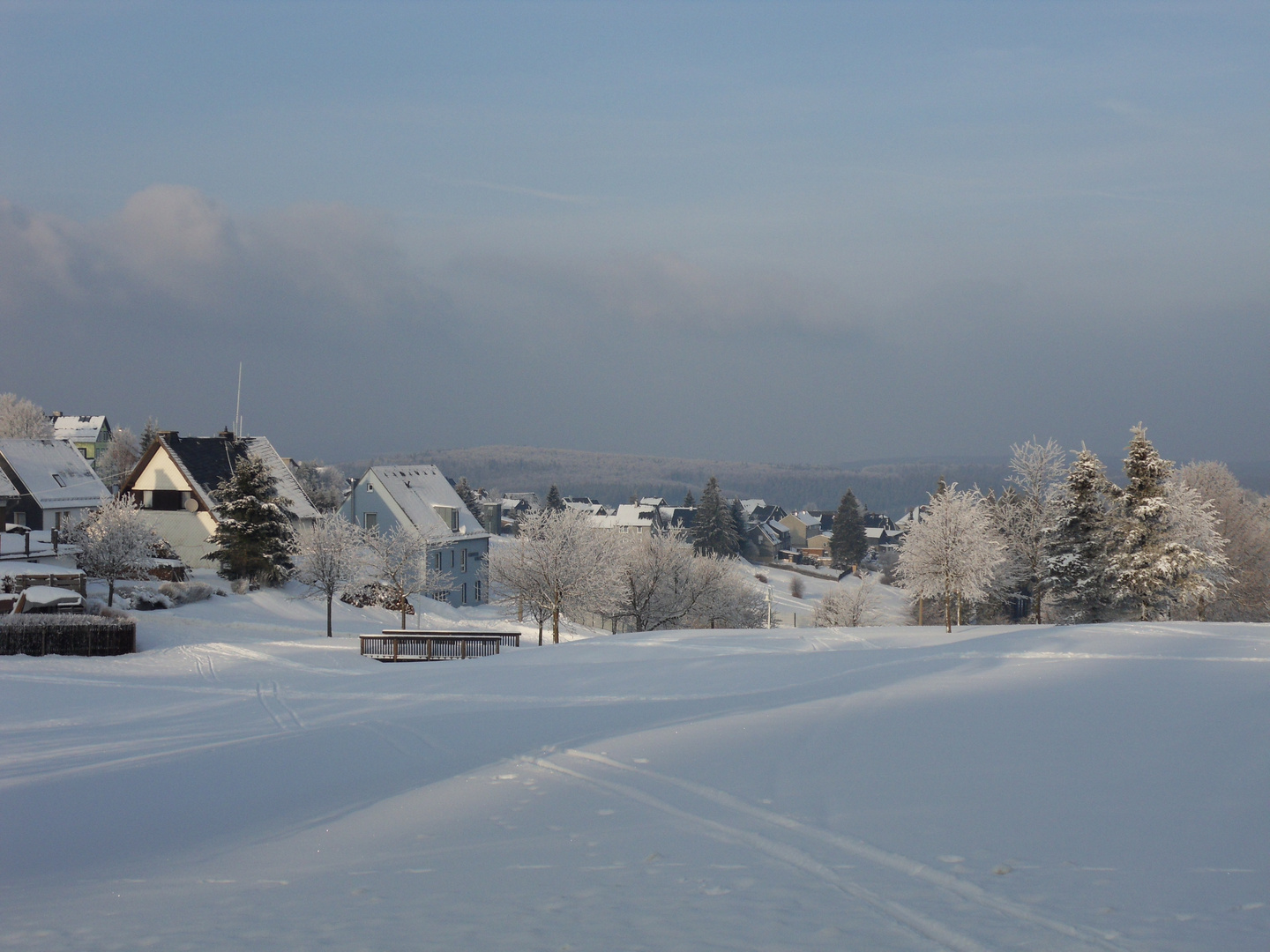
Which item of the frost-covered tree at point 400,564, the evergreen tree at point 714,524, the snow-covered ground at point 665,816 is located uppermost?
the evergreen tree at point 714,524

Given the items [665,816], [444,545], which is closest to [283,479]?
[444,545]

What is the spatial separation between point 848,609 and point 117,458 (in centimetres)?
7841

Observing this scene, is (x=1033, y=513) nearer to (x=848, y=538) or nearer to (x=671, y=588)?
(x=671, y=588)

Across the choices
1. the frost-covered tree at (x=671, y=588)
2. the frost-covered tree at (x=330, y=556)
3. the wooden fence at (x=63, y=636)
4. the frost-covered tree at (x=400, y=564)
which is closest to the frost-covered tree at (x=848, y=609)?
the frost-covered tree at (x=671, y=588)

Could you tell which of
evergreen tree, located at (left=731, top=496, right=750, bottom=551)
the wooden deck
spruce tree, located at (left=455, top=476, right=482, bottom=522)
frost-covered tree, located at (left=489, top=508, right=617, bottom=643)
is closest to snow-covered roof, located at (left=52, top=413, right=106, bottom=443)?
spruce tree, located at (left=455, top=476, right=482, bottom=522)

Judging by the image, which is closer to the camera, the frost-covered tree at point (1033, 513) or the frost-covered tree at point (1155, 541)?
the frost-covered tree at point (1155, 541)

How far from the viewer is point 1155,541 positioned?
39.1 meters

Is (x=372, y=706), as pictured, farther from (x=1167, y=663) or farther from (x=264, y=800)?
(x=1167, y=663)

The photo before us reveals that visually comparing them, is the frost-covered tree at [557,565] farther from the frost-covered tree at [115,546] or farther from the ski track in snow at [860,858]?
the ski track in snow at [860,858]

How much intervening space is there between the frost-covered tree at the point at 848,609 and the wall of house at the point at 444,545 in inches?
886

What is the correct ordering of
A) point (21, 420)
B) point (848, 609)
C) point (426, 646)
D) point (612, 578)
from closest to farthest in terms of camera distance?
point (426, 646), point (612, 578), point (848, 609), point (21, 420)

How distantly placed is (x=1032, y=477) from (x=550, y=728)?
3823 cm

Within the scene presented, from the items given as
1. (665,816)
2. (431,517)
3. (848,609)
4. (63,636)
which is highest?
(431,517)

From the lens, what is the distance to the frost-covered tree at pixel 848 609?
59.8 m
